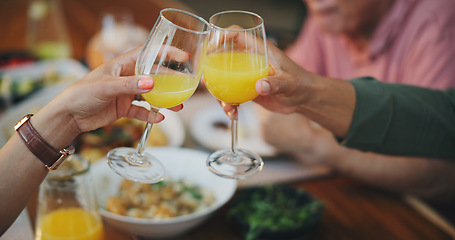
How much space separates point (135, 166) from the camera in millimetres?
961

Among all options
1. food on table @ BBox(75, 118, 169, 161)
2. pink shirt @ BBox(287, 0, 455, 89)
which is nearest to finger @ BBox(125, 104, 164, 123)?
food on table @ BBox(75, 118, 169, 161)

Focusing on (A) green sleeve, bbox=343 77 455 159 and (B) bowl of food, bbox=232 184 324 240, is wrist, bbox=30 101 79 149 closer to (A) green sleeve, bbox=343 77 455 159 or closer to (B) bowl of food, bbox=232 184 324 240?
(B) bowl of food, bbox=232 184 324 240

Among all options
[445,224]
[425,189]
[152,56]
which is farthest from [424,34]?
[152,56]

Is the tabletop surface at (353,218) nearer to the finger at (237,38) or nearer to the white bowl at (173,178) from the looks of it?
the white bowl at (173,178)

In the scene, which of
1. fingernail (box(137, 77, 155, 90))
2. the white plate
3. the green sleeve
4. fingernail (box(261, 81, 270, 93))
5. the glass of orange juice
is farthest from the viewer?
the white plate

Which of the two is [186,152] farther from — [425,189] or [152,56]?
[425,189]

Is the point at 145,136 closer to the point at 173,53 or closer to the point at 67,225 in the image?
the point at 173,53

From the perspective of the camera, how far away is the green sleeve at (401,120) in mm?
1216

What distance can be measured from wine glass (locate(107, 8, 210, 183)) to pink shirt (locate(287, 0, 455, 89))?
4.15ft

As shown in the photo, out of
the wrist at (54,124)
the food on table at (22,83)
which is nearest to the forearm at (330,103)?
the wrist at (54,124)

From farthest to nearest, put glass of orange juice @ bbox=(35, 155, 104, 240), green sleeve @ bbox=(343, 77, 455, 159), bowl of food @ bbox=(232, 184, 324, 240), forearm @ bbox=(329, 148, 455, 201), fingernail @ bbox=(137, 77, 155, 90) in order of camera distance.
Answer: forearm @ bbox=(329, 148, 455, 201) → bowl of food @ bbox=(232, 184, 324, 240) → green sleeve @ bbox=(343, 77, 455, 159) → glass of orange juice @ bbox=(35, 155, 104, 240) → fingernail @ bbox=(137, 77, 155, 90)

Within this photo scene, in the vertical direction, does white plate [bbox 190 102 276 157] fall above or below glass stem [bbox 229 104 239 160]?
below

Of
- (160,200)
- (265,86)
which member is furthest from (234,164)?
(160,200)

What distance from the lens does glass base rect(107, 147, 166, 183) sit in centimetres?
91
